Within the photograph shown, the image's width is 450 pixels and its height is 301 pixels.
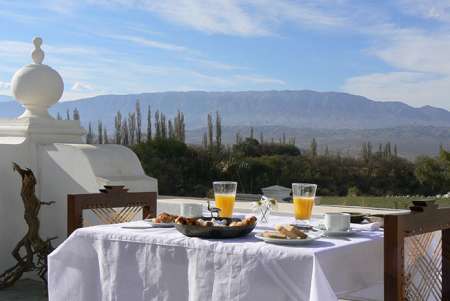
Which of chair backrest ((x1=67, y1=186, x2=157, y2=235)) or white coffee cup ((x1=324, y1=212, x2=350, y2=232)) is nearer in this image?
white coffee cup ((x1=324, y1=212, x2=350, y2=232))

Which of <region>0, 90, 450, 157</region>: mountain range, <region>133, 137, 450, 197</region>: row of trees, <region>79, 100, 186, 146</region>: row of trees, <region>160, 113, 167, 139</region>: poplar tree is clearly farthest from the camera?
<region>0, 90, 450, 157</region>: mountain range

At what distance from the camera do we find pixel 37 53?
5.41 m

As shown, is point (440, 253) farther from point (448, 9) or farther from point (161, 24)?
point (448, 9)

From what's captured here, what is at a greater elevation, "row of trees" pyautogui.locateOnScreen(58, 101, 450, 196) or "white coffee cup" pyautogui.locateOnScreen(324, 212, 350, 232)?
"white coffee cup" pyautogui.locateOnScreen(324, 212, 350, 232)

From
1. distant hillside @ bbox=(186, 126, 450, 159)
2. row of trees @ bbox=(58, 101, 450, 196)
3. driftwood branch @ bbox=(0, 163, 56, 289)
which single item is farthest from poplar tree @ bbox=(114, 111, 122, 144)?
driftwood branch @ bbox=(0, 163, 56, 289)

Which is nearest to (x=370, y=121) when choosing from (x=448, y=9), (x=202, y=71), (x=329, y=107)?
(x=329, y=107)

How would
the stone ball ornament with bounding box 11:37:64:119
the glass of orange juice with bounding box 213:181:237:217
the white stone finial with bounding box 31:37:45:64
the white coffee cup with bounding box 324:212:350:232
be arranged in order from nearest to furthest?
the white coffee cup with bounding box 324:212:350:232 → the glass of orange juice with bounding box 213:181:237:217 → the stone ball ornament with bounding box 11:37:64:119 → the white stone finial with bounding box 31:37:45:64

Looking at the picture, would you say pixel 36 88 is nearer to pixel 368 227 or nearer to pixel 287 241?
pixel 368 227

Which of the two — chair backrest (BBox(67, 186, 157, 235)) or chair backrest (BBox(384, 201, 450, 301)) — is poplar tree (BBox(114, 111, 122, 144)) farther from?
chair backrest (BBox(384, 201, 450, 301))

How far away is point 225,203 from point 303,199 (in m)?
0.33

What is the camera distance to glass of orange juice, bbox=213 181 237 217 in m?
2.94

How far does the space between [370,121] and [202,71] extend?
23.5 m

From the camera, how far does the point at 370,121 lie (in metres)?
81.8

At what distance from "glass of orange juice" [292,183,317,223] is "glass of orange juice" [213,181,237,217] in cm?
25
